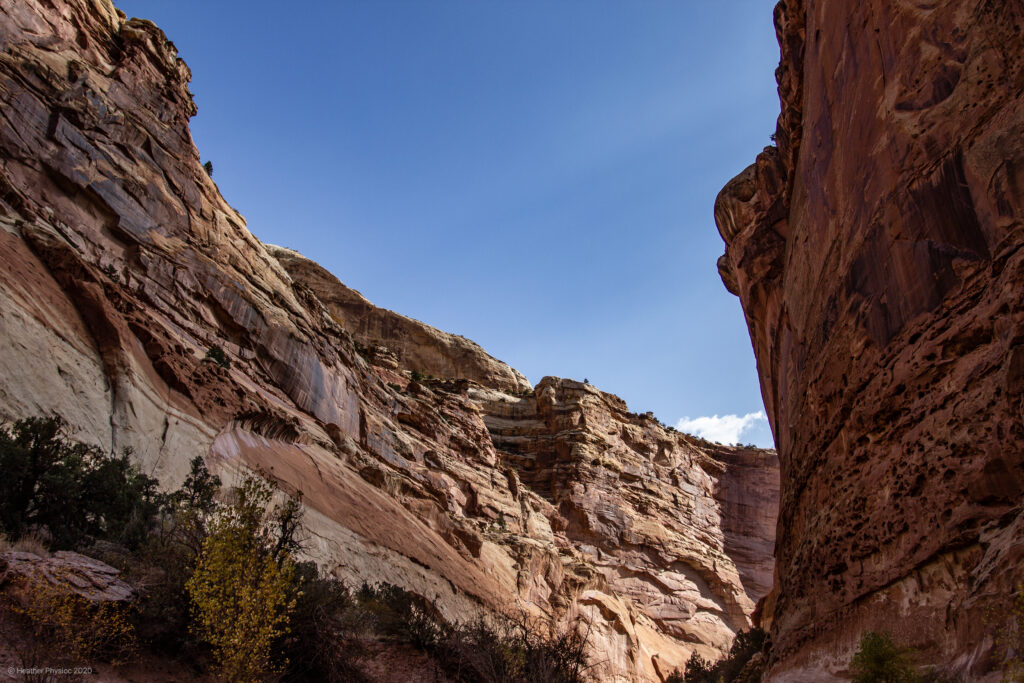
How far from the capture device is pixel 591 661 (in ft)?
93.5

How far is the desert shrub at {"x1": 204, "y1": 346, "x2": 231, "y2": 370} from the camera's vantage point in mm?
22078

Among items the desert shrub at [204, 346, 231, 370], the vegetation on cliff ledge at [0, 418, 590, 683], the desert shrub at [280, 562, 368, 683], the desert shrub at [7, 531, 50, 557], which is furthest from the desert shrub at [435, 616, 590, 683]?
the desert shrub at [204, 346, 231, 370]

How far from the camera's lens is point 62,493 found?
11.2 m

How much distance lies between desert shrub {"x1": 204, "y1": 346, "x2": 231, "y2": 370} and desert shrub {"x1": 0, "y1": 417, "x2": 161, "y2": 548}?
852cm

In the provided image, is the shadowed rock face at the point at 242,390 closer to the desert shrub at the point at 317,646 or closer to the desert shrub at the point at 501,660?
the desert shrub at the point at 501,660

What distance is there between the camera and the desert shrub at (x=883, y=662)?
319 inches

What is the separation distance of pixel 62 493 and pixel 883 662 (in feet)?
44.4

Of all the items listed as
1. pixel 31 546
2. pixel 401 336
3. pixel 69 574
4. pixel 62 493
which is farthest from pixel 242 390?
pixel 401 336

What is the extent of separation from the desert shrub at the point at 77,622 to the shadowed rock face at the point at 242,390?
7266mm

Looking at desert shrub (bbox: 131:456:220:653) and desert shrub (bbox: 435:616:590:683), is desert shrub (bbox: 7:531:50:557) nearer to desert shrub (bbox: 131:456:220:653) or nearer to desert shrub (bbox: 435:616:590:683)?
desert shrub (bbox: 131:456:220:653)

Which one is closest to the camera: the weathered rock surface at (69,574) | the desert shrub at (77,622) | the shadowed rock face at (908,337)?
the desert shrub at (77,622)

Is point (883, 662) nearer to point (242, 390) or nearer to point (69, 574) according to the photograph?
point (69, 574)

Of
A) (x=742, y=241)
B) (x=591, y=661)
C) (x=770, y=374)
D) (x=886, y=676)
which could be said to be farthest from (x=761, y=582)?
(x=886, y=676)

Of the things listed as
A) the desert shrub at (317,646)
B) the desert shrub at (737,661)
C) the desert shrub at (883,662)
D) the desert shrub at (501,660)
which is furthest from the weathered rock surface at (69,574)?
the desert shrub at (737,661)
